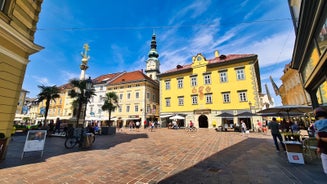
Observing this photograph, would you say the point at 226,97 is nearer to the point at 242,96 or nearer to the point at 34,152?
the point at 242,96

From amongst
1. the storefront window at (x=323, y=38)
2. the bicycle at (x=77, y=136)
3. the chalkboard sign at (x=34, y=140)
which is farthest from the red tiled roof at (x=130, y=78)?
the storefront window at (x=323, y=38)

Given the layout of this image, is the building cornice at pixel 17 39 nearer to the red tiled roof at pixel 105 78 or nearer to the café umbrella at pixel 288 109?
the café umbrella at pixel 288 109

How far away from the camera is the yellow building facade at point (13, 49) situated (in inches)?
203

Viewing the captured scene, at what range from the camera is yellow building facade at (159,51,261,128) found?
2328 centimetres

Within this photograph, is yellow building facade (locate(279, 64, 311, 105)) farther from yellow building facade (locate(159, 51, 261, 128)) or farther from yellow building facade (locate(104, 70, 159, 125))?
yellow building facade (locate(104, 70, 159, 125))

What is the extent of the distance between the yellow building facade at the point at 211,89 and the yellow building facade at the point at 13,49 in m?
24.3

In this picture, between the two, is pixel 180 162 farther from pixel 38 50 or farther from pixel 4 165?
pixel 38 50

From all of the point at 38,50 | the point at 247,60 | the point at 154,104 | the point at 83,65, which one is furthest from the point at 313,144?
the point at 154,104

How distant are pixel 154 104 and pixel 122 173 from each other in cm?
3298

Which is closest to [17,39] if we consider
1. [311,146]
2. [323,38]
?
[323,38]

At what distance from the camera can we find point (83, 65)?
70.1 feet

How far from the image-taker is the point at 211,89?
1029 inches

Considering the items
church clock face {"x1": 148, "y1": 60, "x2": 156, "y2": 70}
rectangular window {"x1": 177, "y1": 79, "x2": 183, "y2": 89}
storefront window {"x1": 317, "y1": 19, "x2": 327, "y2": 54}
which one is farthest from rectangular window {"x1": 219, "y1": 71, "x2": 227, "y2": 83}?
church clock face {"x1": 148, "y1": 60, "x2": 156, "y2": 70}

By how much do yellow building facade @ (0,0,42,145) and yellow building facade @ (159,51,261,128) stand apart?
24349 millimetres
